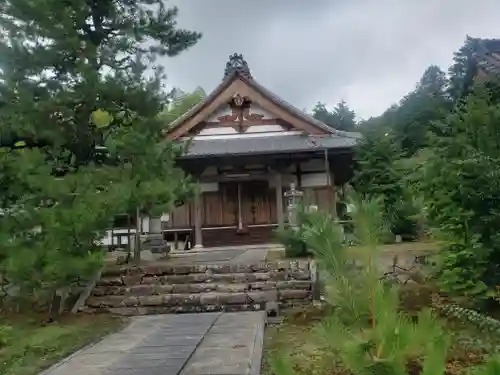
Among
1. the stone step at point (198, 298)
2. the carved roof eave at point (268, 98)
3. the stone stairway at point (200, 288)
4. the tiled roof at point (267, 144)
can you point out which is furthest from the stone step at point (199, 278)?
the carved roof eave at point (268, 98)

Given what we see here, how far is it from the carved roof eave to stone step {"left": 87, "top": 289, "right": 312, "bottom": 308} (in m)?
9.48

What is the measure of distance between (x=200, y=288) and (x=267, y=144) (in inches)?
335

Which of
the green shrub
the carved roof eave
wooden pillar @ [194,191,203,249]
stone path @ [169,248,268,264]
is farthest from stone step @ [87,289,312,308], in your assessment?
the carved roof eave

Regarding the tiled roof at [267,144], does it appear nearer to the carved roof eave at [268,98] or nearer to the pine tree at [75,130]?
the carved roof eave at [268,98]

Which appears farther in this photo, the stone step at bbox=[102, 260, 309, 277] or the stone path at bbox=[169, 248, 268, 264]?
the stone path at bbox=[169, 248, 268, 264]

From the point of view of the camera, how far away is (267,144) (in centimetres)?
1656

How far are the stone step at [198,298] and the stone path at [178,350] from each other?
24.9 inches

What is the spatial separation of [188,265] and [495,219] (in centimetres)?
568

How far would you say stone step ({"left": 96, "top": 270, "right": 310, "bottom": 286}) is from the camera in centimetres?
895

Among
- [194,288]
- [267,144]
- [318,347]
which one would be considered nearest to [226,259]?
[194,288]

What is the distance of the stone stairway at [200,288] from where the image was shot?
823 centimetres

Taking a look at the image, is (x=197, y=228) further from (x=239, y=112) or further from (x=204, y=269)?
(x=204, y=269)

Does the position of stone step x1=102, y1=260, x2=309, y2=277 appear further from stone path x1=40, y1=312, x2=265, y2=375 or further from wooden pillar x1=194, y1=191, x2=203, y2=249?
wooden pillar x1=194, y1=191, x2=203, y2=249

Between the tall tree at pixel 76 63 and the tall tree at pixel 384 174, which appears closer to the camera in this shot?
the tall tree at pixel 76 63
